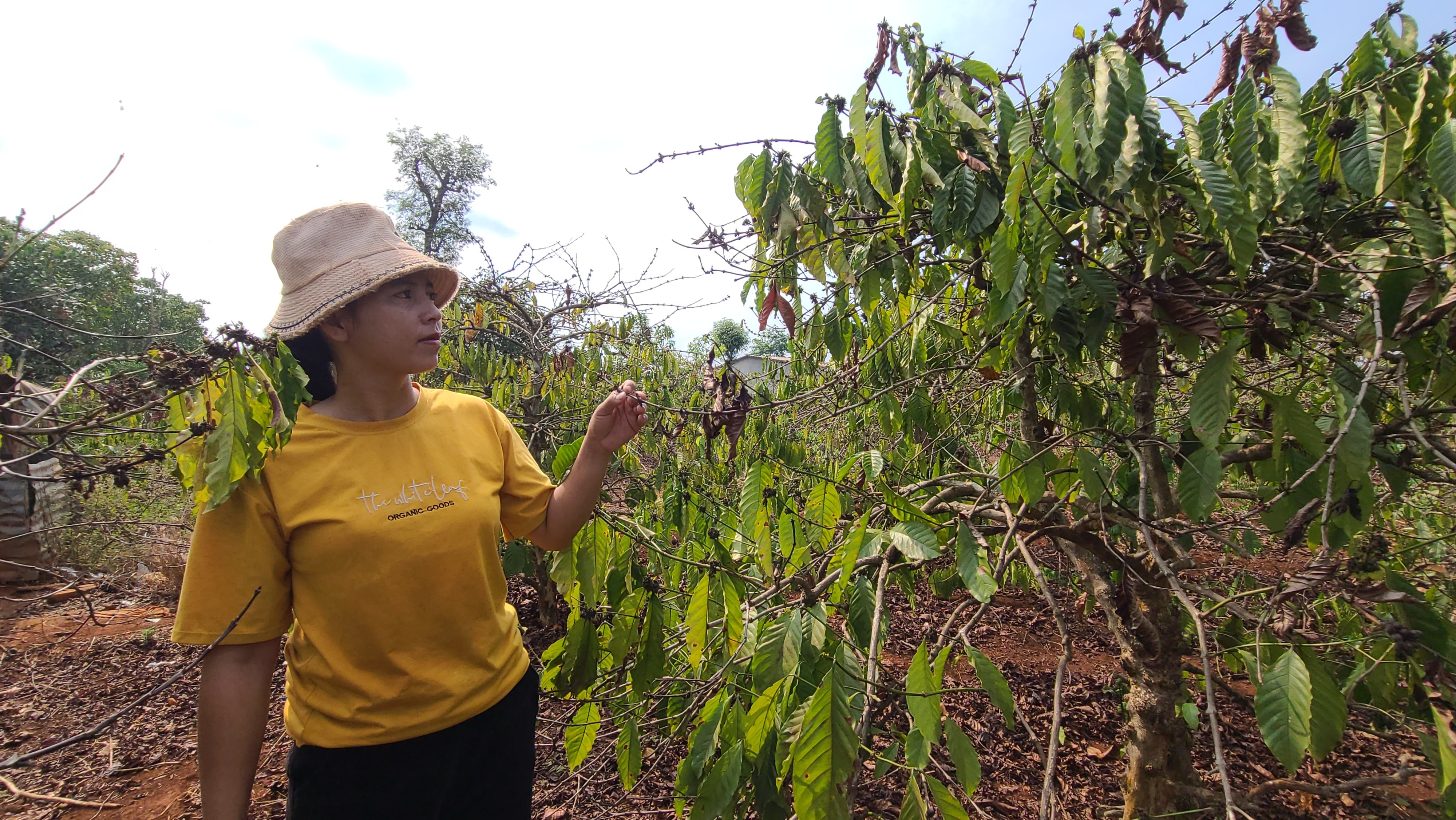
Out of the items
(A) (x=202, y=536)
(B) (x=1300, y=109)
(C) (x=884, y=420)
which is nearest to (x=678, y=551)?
(C) (x=884, y=420)

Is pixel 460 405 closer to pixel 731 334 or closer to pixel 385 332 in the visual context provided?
pixel 385 332

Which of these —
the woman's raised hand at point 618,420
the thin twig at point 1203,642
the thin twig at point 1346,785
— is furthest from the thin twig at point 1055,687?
the woman's raised hand at point 618,420

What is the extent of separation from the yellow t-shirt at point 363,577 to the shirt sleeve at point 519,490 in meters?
0.10

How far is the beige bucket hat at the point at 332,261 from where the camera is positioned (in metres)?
1.25

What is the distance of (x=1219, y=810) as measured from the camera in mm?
1693

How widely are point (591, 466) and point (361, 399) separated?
500mm

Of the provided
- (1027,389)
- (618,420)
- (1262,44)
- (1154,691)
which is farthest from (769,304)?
(1154,691)

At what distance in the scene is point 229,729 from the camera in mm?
1095

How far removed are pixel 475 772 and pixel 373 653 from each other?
1.27 feet

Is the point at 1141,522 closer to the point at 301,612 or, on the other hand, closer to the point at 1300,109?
the point at 1300,109

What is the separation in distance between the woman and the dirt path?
39 cm

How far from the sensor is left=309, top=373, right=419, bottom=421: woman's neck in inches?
51.4

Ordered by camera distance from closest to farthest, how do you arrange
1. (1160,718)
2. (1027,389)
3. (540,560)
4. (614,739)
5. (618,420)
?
(618,420)
(1160,718)
(1027,389)
(614,739)
(540,560)

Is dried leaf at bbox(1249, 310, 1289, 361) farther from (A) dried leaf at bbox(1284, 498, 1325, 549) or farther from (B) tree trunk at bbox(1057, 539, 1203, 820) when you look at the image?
(B) tree trunk at bbox(1057, 539, 1203, 820)
